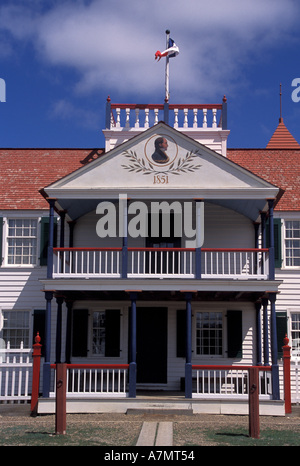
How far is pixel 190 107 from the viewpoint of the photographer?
20625mm

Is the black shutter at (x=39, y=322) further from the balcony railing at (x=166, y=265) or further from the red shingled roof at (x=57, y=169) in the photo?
the red shingled roof at (x=57, y=169)

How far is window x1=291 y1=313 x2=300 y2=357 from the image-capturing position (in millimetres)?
18609

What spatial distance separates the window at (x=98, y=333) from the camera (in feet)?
61.7

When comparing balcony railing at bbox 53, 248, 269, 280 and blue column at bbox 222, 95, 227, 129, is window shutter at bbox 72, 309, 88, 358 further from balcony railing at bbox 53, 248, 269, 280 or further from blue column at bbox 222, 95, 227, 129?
blue column at bbox 222, 95, 227, 129

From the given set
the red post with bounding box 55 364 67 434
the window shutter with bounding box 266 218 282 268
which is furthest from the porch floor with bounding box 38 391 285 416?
the window shutter with bounding box 266 218 282 268

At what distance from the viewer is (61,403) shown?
11914 mm

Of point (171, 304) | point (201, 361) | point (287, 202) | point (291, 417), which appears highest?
point (287, 202)

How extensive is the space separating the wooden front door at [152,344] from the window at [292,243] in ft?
12.9

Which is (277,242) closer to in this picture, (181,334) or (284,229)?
(284,229)

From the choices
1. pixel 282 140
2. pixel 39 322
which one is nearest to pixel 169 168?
pixel 39 322

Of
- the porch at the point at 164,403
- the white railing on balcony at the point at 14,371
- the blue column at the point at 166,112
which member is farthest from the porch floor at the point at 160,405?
the blue column at the point at 166,112
